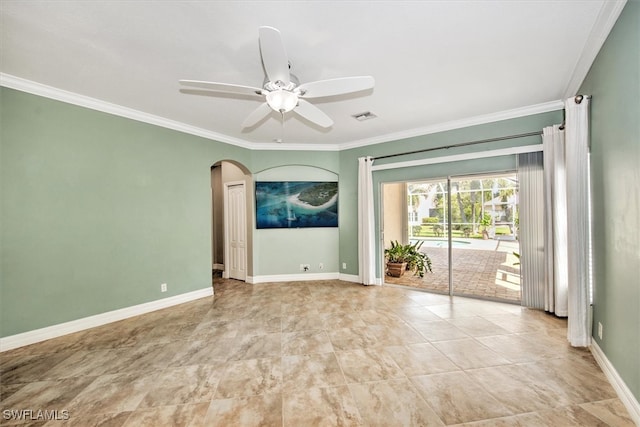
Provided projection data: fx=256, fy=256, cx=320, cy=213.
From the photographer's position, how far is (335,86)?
2.07 metres

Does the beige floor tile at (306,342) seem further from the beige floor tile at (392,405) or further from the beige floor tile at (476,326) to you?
the beige floor tile at (476,326)

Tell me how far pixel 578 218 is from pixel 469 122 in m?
2.16

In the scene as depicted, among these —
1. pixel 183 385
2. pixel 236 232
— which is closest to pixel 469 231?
pixel 236 232

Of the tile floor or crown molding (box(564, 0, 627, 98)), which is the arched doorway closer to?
the tile floor

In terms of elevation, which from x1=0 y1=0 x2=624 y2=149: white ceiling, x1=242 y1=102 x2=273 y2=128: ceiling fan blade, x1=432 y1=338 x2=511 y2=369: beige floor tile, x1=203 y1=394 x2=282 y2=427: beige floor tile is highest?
x1=0 y1=0 x2=624 y2=149: white ceiling

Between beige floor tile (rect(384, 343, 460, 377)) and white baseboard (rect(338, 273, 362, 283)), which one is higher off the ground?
white baseboard (rect(338, 273, 362, 283))

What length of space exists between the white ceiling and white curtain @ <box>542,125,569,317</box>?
22.6 inches

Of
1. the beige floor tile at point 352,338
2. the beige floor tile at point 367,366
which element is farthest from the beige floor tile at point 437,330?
the beige floor tile at point 367,366

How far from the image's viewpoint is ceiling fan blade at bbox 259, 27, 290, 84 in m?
1.55

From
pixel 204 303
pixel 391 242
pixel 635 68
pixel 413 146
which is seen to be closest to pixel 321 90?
pixel 635 68

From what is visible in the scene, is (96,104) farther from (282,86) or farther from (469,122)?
(469,122)

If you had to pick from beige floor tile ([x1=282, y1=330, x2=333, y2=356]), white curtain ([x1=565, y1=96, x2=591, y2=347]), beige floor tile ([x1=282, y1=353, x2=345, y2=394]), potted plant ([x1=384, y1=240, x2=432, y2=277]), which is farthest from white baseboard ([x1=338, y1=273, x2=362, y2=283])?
white curtain ([x1=565, y1=96, x2=591, y2=347])

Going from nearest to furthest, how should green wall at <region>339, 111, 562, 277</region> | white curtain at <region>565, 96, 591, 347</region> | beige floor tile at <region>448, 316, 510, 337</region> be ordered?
white curtain at <region>565, 96, 591, 347</region>, beige floor tile at <region>448, 316, 510, 337</region>, green wall at <region>339, 111, 562, 277</region>

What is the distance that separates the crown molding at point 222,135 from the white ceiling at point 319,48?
0.02 m
